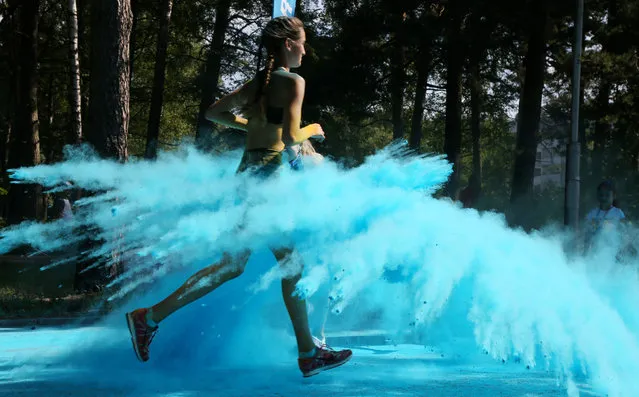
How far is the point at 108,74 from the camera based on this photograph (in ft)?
34.4

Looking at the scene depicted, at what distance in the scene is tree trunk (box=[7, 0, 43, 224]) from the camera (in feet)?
72.9

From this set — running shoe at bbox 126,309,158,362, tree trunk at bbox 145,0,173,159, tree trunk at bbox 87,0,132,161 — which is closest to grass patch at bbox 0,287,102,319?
tree trunk at bbox 87,0,132,161

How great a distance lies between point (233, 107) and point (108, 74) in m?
6.01

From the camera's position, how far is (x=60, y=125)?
33.9m

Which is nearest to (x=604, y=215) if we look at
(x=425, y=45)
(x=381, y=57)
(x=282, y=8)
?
(x=282, y=8)

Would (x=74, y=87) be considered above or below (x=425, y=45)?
below

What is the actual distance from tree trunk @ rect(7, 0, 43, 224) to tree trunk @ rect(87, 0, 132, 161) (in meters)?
12.6

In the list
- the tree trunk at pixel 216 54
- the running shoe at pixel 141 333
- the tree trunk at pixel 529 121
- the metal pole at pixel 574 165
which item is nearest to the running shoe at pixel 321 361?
the running shoe at pixel 141 333

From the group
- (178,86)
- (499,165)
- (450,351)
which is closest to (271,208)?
(450,351)

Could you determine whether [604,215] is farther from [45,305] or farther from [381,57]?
[381,57]

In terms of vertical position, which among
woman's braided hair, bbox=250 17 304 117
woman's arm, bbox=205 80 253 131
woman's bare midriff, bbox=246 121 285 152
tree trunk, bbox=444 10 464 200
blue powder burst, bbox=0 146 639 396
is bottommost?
blue powder burst, bbox=0 146 639 396

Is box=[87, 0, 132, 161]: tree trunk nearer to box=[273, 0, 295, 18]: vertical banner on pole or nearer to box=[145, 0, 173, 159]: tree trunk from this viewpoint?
box=[273, 0, 295, 18]: vertical banner on pole

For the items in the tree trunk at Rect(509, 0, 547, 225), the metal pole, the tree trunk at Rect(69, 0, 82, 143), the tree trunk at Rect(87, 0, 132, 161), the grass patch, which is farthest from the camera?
the tree trunk at Rect(509, 0, 547, 225)

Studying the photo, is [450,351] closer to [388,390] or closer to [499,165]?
[388,390]
